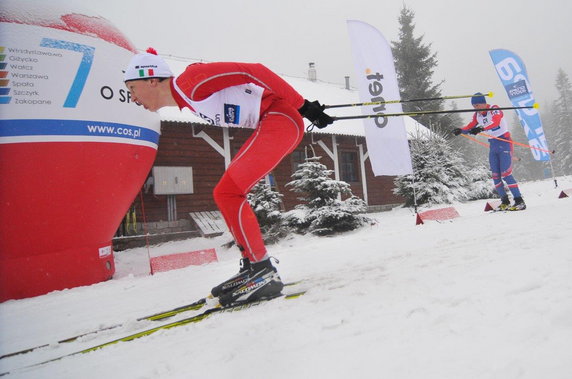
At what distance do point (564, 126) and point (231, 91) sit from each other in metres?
60.2

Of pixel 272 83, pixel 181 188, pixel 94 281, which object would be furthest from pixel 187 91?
pixel 181 188

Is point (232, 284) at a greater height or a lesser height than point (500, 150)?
lesser

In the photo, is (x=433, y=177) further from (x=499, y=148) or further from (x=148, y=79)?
(x=148, y=79)

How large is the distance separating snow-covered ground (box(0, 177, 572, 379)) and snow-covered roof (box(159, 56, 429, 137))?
846 cm

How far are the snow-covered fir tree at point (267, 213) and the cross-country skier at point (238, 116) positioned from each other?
5302 mm

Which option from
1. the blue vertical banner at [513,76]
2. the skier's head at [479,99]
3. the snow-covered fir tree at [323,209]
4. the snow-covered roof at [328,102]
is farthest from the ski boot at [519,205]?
the snow-covered roof at [328,102]

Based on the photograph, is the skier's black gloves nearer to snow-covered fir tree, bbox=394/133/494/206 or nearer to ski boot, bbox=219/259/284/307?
ski boot, bbox=219/259/284/307

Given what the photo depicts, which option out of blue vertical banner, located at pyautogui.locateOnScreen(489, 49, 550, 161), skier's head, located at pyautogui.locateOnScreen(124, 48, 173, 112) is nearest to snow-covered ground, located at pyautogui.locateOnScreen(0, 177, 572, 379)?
skier's head, located at pyautogui.locateOnScreen(124, 48, 173, 112)

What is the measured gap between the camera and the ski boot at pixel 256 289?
2414 mm

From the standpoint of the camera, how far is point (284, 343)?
1496mm

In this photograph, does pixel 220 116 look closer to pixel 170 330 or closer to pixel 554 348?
pixel 170 330

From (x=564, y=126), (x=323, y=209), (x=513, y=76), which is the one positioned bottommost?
(x=323, y=209)

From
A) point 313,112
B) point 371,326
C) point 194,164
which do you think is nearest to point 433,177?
point 194,164

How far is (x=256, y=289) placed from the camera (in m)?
2.43
